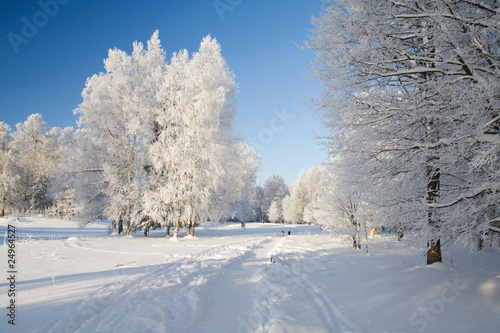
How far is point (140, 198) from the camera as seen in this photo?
17.2 m

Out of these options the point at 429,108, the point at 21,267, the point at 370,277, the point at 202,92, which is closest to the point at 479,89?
the point at 429,108

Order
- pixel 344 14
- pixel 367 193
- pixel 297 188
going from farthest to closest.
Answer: pixel 297 188 < pixel 367 193 < pixel 344 14

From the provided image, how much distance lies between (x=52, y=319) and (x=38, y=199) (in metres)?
41.7

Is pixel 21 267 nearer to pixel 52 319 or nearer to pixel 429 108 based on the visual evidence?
pixel 52 319

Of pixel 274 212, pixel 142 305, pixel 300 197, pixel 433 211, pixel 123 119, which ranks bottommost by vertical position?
pixel 274 212

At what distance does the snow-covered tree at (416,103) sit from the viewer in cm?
375

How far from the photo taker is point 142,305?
162 inches

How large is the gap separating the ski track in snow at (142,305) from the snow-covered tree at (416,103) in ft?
14.8

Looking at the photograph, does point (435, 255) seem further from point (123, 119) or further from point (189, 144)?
point (123, 119)

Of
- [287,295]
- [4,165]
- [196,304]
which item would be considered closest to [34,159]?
[4,165]

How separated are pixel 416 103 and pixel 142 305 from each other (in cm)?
617

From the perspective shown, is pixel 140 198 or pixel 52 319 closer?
pixel 52 319

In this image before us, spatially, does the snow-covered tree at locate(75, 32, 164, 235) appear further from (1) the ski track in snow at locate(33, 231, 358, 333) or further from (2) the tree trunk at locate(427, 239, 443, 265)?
(2) the tree trunk at locate(427, 239, 443, 265)

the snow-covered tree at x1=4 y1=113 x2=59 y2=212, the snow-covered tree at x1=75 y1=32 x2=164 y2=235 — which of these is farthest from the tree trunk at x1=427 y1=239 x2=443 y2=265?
the snow-covered tree at x1=4 y1=113 x2=59 y2=212
